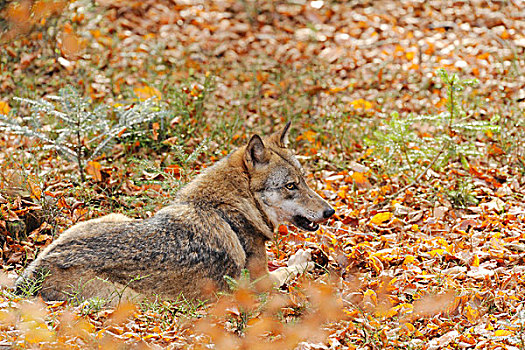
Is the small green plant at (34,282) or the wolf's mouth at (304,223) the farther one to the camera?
the wolf's mouth at (304,223)

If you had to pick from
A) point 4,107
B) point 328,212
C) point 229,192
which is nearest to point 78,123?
point 4,107

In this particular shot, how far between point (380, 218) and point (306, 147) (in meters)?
2.24

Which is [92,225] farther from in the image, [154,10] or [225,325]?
[154,10]

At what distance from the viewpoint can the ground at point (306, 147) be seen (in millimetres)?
5457

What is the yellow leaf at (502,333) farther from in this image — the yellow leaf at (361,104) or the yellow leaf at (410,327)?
the yellow leaf at (361,104)

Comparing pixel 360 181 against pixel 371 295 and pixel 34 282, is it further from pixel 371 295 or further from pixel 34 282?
pixel 34 282

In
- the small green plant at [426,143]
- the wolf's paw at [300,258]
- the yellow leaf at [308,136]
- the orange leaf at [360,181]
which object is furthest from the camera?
the yellow leaf at [308,136]

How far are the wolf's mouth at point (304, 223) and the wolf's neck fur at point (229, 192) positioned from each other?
269 mm

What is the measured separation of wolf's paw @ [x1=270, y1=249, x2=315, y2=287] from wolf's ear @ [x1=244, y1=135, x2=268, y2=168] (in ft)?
3.84

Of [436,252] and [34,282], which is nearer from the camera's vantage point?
[34,282]

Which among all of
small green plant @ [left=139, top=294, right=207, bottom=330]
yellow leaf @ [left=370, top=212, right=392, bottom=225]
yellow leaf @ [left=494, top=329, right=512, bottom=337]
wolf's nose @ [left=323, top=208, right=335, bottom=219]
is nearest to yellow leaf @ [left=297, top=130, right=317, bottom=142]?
yellow leaf @ [left=370, top=212, right=392, bottom=225]

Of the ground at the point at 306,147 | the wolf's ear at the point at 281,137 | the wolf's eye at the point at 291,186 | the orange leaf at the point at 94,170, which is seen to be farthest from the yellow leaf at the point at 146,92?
the wolf's eye at the point at 291,186

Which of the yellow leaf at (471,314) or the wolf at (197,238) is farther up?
the wolf at (197,238)

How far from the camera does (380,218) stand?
783 cm
